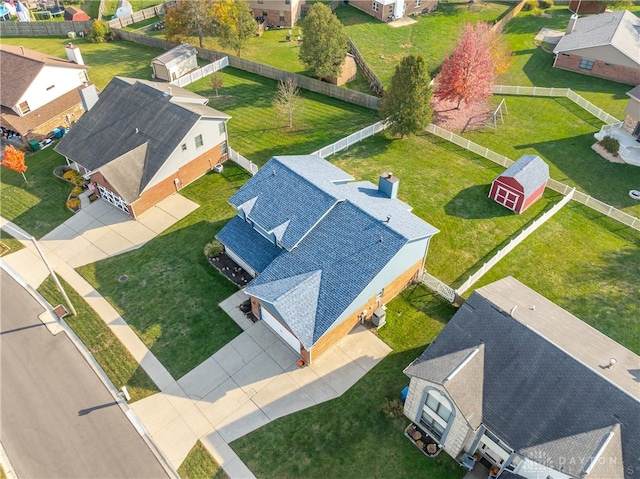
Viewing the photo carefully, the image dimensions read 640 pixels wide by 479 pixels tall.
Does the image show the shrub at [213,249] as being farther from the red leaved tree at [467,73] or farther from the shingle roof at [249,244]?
the red leaved tree at [467,73]

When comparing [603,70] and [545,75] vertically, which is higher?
[603,70]

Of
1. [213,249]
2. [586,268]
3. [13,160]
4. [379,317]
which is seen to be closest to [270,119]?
[213,249]

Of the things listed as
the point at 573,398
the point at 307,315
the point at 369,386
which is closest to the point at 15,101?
the point at 307,315

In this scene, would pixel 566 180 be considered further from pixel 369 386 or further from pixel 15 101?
pixel 15 101

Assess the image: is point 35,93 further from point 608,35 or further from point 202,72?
point 608,35

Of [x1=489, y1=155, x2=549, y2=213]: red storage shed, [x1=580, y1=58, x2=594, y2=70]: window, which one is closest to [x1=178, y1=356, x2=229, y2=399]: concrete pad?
[x1=489, y1=155, x2=549, y2=213]: red storage shed

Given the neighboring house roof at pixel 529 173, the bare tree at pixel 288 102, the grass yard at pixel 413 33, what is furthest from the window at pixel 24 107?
the neighboring house roof at pixel 529 173
